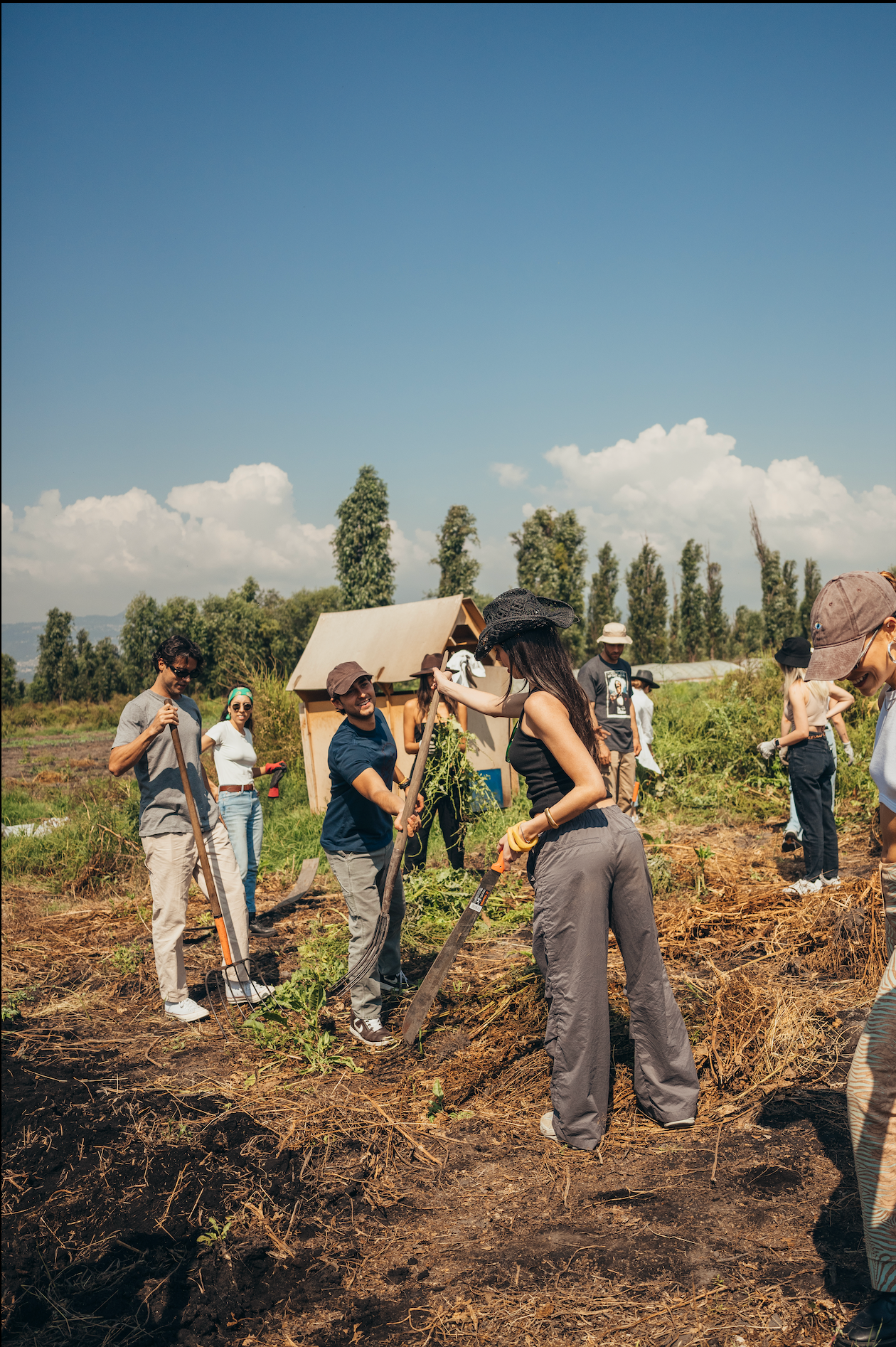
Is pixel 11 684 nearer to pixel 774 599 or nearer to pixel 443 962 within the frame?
pixel 774 599

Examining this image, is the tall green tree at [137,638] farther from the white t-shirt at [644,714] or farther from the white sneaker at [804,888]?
the white sneaker at [804,888]

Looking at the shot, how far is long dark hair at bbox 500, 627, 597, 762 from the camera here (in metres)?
3.32

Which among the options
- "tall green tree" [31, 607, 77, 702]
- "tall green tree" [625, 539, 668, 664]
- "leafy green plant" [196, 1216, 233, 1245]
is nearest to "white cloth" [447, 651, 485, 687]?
"leafy green plant" [196, 1216, 233, 1245]

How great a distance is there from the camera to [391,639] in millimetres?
10695

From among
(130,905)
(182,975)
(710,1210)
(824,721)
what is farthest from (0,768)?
(710,1210)

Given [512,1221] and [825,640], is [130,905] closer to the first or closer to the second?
[512,1221]

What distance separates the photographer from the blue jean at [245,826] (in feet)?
21.2

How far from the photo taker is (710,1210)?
9.50 feet

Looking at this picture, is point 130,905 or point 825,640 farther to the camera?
point 130,905

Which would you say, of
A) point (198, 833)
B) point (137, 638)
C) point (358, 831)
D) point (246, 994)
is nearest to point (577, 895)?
point (358, 831)

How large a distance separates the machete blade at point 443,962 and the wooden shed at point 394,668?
5712 millimetres

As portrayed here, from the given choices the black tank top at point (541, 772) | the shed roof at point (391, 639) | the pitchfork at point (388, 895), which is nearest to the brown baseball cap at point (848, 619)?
the black tank top at point (541, 772)

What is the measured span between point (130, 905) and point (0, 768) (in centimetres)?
1702

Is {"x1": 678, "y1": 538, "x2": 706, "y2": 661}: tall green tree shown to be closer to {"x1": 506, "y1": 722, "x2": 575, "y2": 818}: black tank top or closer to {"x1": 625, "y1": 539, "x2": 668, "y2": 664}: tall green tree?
{"x1": 625, "y1": 539, "x2": 668, "y2": 664}: tall green tree
